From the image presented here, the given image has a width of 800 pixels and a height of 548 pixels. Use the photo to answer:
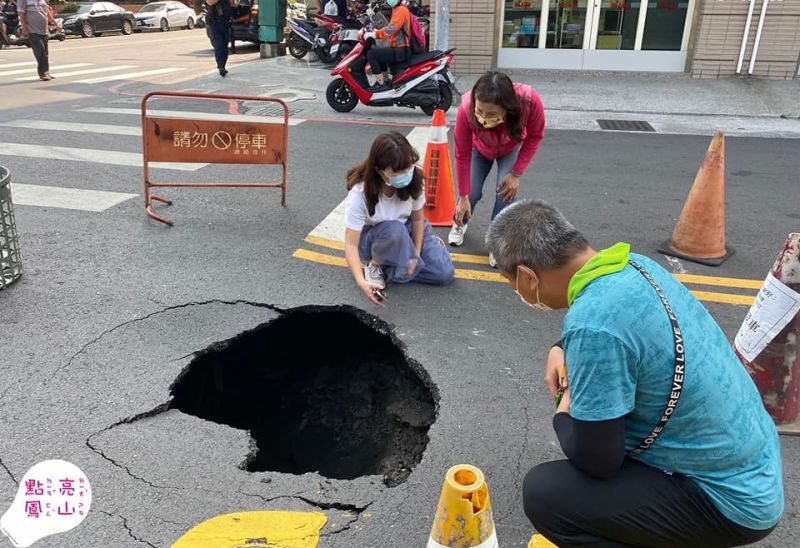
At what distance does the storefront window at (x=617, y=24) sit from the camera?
12977mm

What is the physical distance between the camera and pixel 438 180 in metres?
5.83

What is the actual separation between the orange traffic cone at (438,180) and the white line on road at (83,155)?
9.22 ft

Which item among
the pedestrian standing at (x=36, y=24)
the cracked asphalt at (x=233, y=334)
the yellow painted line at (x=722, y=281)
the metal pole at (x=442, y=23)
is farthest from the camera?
the pedestrian standing at (x=36, y=24)

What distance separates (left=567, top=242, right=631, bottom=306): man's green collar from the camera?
6.13ft

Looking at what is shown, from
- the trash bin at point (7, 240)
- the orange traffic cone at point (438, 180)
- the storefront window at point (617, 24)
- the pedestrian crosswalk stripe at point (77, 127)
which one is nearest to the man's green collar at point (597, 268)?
the trash bin at point (7, 240)

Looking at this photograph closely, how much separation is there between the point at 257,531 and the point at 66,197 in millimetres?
4767

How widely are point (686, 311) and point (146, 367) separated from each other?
8.97 feet

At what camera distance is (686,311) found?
1.91 m

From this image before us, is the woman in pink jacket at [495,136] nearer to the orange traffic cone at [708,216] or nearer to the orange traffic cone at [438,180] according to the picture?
the orange traffic cone at [438,180]

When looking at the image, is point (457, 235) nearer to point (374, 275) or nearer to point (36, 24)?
point (374, 275)

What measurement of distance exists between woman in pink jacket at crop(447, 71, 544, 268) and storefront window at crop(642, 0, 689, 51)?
32.7 feet

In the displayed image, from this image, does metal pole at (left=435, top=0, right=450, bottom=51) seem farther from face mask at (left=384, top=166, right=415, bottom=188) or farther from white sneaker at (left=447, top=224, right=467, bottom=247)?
face mask at (left=384, top=166, right=415, bottom=188)

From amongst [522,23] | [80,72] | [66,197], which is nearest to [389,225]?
[66,197]

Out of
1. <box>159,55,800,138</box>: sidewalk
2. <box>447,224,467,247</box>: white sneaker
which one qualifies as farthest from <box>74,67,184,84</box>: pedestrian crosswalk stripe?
<box>447,224,467,247</box>: white sneaker
